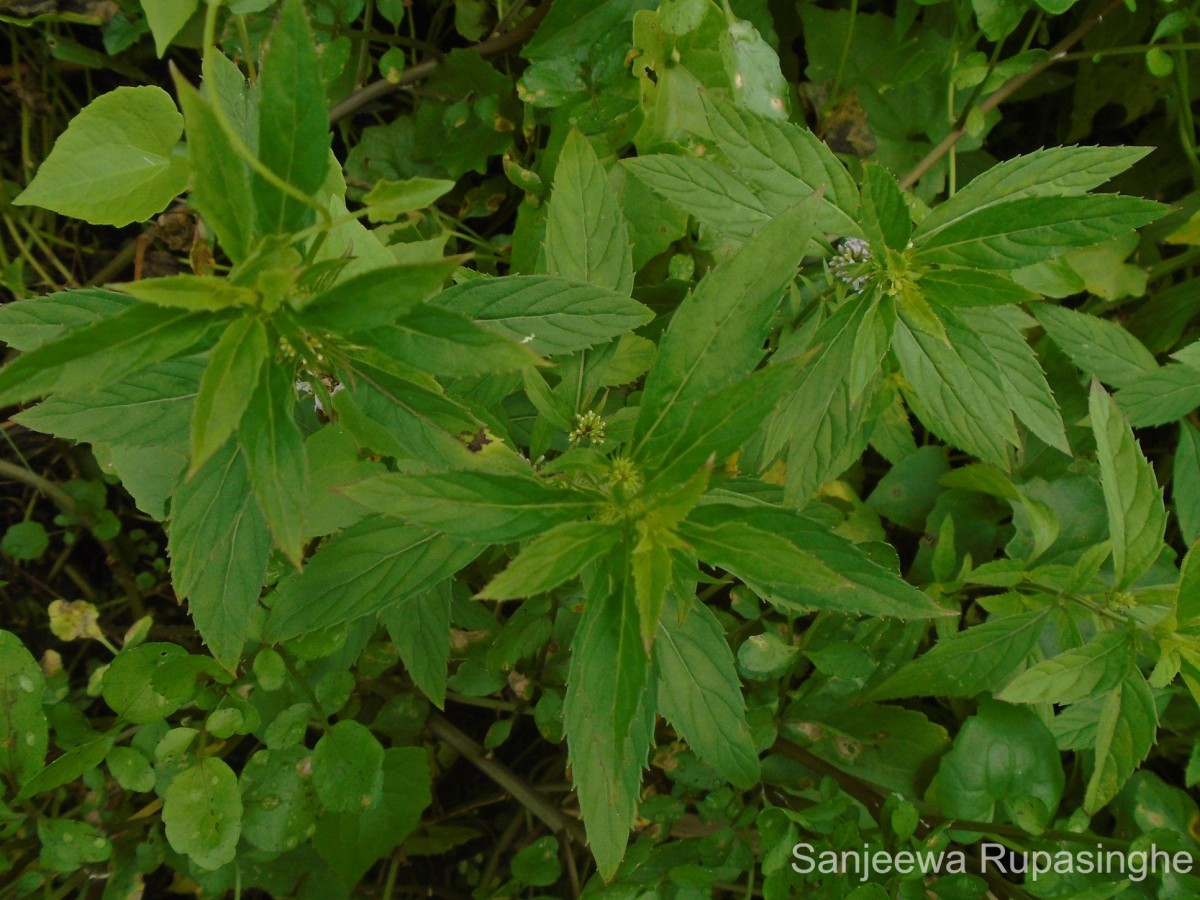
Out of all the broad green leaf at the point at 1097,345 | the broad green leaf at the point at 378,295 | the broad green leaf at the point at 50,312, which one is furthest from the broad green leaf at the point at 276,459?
the broad green leaf at the point at 1097,345

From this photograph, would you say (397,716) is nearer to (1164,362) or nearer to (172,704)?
(172,704)

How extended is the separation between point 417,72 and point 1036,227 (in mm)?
1527

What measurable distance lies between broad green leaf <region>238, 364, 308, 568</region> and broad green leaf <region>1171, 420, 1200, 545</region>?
2006 millimetres

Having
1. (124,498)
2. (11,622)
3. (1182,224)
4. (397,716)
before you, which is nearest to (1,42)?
(124,498)

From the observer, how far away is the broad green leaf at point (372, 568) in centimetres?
125

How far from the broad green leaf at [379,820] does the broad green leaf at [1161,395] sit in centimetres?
177

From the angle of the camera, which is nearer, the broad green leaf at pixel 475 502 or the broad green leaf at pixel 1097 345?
the broad green leaf at pixel 475 502

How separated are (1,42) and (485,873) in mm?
2539

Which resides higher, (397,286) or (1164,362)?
(397,286)

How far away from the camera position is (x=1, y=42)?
2318mm

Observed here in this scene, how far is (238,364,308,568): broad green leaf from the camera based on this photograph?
0.93 meters

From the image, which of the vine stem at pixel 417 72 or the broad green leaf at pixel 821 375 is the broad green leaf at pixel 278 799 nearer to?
the broad green leaf at pixel 821 375

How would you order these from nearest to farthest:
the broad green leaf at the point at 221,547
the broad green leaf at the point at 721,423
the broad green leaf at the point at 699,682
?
the broad green leaf at the point at 721,423 < the broad green leaf at the point at 221,547 < the broad green leaf at the point at 699,682

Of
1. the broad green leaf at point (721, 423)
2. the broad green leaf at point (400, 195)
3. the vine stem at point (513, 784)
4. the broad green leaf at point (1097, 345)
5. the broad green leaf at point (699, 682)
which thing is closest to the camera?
the broad green leaf at point (400, 195)
